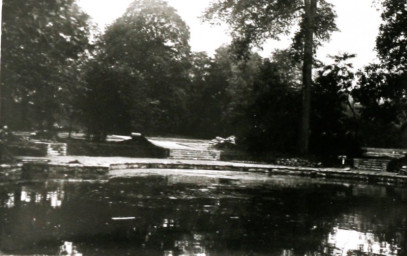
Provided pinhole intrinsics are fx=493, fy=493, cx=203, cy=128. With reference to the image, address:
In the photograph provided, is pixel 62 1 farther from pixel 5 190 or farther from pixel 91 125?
pixel 91 125

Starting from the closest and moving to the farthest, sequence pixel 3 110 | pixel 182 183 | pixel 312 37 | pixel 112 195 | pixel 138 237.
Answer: pixel 138 237, pixel 3 110, pixel 112 195, pixel 182 183, pixel 312 37

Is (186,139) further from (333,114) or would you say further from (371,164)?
(371,164)

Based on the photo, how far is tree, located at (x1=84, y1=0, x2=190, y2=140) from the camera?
2847 centimetres

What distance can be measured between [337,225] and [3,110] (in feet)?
26.1

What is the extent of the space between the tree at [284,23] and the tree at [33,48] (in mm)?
15169

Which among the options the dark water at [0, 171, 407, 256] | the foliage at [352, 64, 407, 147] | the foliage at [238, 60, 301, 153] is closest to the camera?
the dark water at [0, 171, 407, 256]

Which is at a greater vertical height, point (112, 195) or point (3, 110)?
point (3, 110)

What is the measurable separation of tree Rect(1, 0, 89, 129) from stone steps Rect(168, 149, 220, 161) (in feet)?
39.7

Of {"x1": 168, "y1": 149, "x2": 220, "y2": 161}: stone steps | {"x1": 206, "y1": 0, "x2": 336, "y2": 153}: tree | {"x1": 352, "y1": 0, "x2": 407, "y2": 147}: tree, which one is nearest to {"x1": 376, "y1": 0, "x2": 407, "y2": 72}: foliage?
{"x1": 352, "y1": 0, "x2": 407, "y2": 147}: tree

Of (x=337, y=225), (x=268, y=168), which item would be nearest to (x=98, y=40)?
(x=268, y=168)

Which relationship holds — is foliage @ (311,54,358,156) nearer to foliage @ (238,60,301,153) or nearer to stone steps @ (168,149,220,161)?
foliage @ (238,60,301,153)

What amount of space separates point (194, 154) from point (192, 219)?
714 inches

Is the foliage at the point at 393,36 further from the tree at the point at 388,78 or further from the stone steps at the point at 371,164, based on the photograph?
the stone steps at the point at 371,164

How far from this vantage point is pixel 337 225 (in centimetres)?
1054
